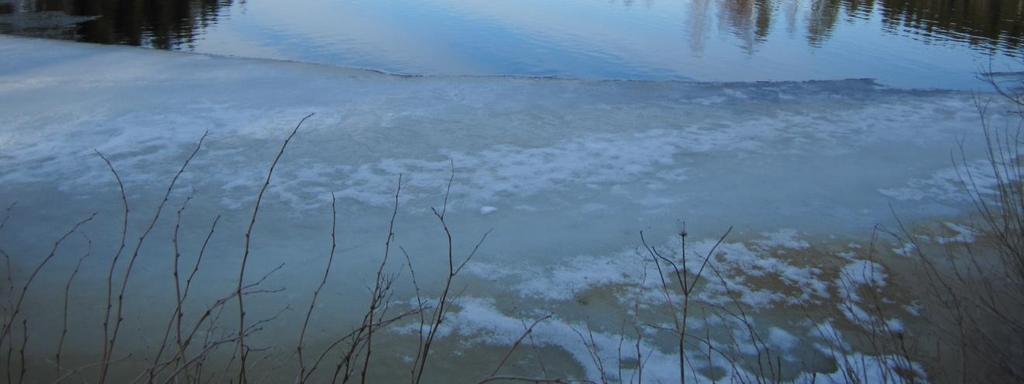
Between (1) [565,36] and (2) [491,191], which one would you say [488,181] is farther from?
(1) [565,36]

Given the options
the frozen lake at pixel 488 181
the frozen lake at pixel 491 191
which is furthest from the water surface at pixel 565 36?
the frozen lake at pixel 488 181

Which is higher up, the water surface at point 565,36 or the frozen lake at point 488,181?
the water surface at point 565,36

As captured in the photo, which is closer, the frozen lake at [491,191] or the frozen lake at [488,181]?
the frozen lake at [491,191]

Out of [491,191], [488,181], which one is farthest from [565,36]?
[491,191]

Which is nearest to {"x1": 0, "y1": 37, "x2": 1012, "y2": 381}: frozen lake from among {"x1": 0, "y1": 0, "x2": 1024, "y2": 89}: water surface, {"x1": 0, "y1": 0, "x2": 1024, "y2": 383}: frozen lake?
{"x1": 0, "y1": 0, "x2": 1024, "y2": 383}: frozen lake

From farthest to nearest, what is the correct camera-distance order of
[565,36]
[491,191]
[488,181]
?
[565,36], [488,181], [491,191]

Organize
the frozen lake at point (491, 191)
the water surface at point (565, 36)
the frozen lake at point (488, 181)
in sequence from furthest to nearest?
the water surface at point (565, 36), the frozen lake at point (488, 181), the frozen lake at point (491, 191)

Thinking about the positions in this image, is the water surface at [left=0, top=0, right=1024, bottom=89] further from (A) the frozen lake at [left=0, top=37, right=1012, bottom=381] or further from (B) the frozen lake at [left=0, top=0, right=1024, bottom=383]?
(A) the frozen lake at [left=0, top=37, right=1012, bottom=381]

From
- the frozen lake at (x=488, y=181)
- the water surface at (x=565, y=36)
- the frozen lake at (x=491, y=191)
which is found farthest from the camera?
the water surface at (x=565, y=36)

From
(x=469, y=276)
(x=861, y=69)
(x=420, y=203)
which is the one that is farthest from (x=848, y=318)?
(x=861, y=69)

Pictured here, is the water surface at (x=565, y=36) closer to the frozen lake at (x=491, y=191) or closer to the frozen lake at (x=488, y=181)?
the frozen lake at (x=491, y=191)

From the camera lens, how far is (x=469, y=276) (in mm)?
3154

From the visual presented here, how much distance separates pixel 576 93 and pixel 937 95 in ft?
10.0

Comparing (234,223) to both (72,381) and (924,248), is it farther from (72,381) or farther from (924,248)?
(924,248)
